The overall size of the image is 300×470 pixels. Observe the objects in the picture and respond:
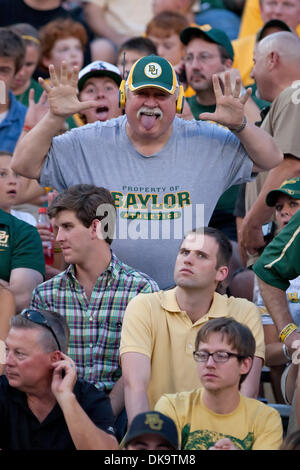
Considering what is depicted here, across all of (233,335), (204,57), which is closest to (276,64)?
(204,57)

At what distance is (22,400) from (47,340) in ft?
0.99

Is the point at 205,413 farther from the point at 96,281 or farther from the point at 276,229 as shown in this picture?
the point at 276,229

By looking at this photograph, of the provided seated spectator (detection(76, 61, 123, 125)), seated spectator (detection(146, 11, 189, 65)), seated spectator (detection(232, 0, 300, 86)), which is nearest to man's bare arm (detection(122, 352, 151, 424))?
seated spectator (detection(76, 61, 123, 125))

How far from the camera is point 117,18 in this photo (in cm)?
1016

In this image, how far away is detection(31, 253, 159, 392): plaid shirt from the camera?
17.1 feet

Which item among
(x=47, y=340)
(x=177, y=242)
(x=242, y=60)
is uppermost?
(x=242, y=60)

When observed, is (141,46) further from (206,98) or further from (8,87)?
(8,87)

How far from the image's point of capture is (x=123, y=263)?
18.5ft

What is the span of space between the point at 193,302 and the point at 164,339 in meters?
0.25

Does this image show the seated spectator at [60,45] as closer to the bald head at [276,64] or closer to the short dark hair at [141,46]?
the short dark hair at [141,46]

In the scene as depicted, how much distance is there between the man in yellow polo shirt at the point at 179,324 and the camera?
4.87 metres

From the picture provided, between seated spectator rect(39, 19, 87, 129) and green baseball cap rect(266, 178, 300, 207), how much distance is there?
10.8 ft

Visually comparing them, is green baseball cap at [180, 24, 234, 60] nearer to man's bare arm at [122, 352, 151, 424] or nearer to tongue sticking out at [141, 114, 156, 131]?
tongue sticking out at [141, 114, 156, 131]

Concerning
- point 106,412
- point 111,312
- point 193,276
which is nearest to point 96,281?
point 111,312
